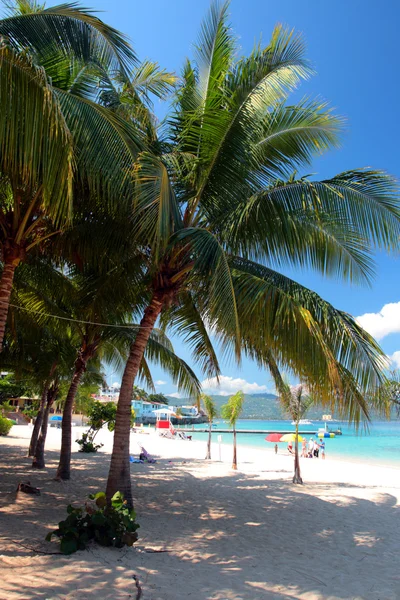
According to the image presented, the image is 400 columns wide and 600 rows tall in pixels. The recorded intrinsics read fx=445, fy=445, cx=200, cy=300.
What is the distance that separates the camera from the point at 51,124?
4320mm

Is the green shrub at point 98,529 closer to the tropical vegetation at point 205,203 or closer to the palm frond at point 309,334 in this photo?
the tropical vegetation at point 205,203

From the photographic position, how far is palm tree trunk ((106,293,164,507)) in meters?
7.28

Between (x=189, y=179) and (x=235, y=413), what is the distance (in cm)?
1517

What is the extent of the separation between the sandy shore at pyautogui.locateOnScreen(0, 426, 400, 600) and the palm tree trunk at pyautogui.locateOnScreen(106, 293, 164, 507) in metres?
0.82

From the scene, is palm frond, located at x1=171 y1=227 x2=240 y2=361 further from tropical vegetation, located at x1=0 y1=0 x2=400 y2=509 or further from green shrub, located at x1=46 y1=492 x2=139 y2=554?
green shrub, located at x1=46 y1=492 x2=139 y2=554

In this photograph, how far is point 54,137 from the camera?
453cm

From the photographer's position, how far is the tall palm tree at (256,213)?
629 centimetres

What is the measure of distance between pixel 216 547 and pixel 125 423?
2392 mm

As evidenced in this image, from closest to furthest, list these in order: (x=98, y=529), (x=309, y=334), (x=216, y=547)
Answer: (x=98, y=529) < (x=309, y=334) < (x=216, y=547)

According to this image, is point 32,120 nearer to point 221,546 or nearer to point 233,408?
point 221,546

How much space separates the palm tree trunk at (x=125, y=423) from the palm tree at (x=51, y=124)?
7.24 feet

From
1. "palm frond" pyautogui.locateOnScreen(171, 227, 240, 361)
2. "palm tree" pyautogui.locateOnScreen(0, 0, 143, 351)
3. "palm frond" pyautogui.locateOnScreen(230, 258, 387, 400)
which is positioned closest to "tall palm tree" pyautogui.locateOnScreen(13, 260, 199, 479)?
"palm tree" pyautogui.locateOnScreen(0, 0, 143, 351)

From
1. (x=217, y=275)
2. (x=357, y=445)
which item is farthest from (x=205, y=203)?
(x=357, y=445)

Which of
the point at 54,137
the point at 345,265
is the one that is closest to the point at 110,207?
the point at 54,137
